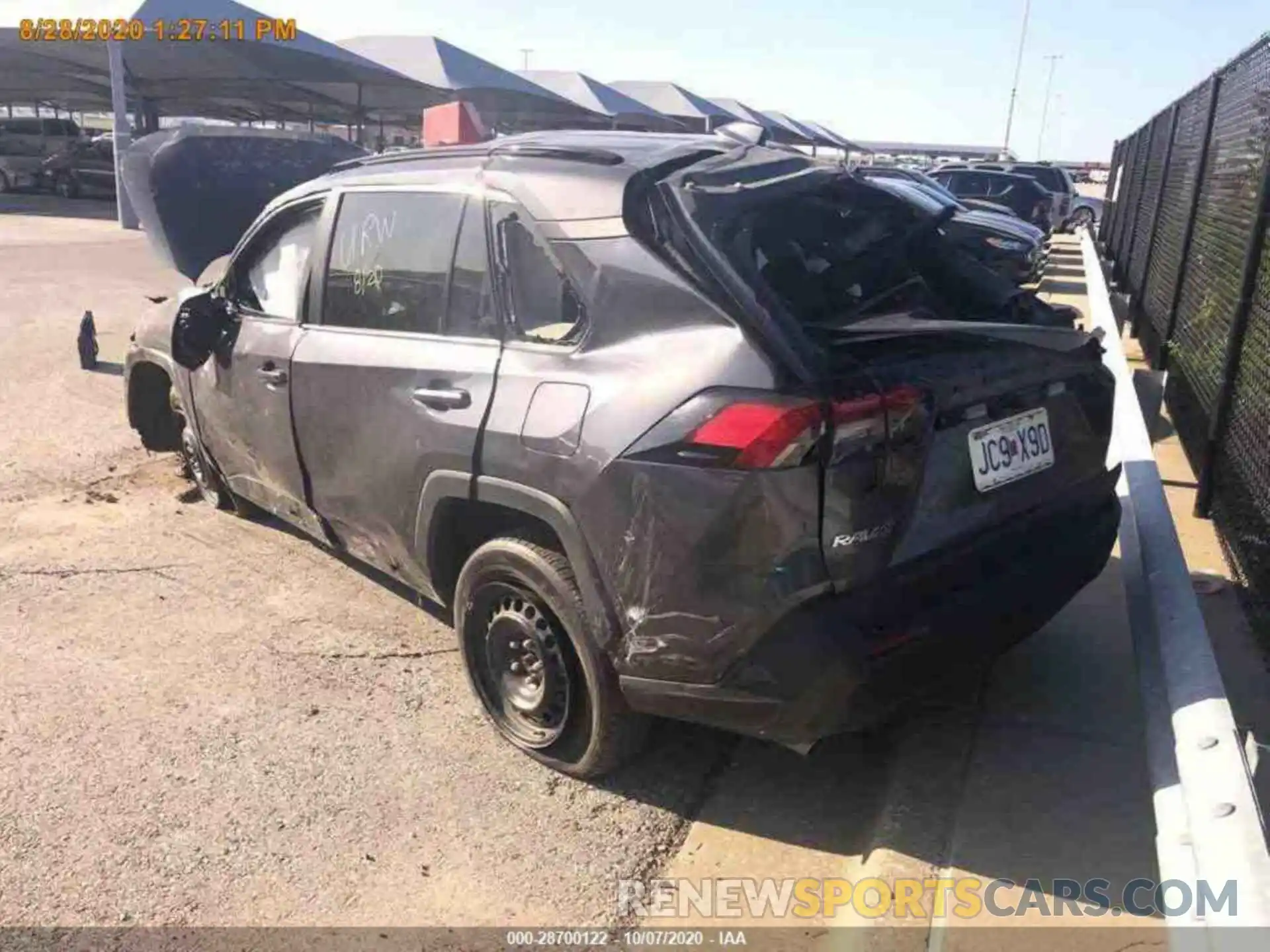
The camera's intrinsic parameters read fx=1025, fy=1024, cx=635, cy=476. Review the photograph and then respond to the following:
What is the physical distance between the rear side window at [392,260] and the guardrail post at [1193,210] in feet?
20.3

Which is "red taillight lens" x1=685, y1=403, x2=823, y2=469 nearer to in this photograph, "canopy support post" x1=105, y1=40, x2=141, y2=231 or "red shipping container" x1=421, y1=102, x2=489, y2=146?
"red shipping container" x1=421, y1=102, x2=489, y2=146

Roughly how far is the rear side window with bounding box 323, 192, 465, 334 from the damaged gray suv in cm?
1

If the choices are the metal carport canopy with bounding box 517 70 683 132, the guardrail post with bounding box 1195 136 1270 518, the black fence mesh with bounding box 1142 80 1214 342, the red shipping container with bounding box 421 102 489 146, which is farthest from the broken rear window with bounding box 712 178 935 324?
the metal carport canopy with bounding box 517 70 683 132

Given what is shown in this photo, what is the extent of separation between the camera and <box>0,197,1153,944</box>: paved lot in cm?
283

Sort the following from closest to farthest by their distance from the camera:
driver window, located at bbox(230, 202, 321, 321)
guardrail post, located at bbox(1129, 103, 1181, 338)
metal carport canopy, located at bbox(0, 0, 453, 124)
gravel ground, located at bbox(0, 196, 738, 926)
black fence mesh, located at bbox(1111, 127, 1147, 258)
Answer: gravel ground, located at bbox(0, 196, 738, 926)
driver window, located at bbox(230, 202, 321, 321)
guardrail post, located at bbox(1129, 103, 1181, 338)
black fence mesh, located at bbox(1111, 127, 1147, 258)
metal carport canopy, located at bbox(0, 0, 453, 124)

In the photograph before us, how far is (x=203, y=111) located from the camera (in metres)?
46.4

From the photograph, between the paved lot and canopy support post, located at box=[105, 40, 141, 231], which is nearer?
the paved lot

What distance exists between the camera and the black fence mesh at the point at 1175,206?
7965mm

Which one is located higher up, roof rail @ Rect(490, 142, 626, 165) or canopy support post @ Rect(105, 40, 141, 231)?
canopy support post @ Rect(105, 40, 141, 231)

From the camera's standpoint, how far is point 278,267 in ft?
14.2

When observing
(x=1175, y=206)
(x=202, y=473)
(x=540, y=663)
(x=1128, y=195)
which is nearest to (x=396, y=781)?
(x=540, y=663)

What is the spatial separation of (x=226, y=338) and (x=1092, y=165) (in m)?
81.7

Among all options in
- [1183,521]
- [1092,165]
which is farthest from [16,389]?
[1092,165]

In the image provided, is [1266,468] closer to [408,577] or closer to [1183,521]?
[1183,521]
